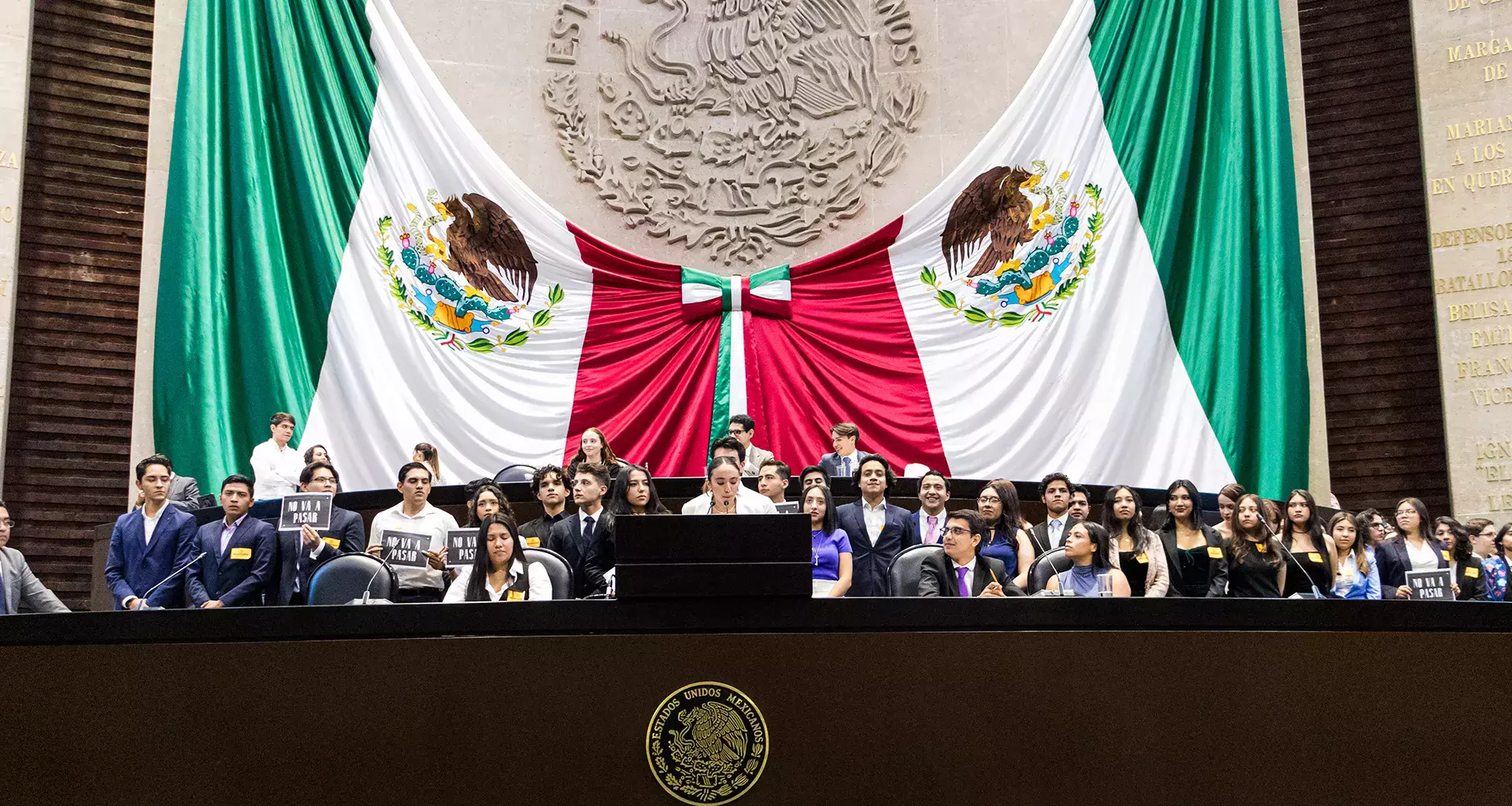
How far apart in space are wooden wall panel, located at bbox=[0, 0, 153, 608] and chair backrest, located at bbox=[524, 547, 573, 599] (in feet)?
17.2

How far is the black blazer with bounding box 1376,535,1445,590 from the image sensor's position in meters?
7.09

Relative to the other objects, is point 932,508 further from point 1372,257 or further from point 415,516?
point 1372,257

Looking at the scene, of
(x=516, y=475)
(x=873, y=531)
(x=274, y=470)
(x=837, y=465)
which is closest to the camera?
(x=873, y=531)

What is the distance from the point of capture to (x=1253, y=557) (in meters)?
6.32

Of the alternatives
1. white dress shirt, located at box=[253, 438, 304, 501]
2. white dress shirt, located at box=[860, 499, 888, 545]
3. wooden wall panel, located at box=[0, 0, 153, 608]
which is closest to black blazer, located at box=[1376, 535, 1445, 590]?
white dress shirt, located at box=[860, 499, 888, 545]

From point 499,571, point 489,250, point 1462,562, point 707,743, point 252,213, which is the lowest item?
point 707,743

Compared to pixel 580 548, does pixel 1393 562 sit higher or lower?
lower

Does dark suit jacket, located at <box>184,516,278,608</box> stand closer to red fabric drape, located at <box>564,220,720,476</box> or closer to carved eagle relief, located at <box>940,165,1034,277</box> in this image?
red fabric drape, located at <box>564,220,720,476</box>

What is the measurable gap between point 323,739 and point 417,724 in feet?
0.84

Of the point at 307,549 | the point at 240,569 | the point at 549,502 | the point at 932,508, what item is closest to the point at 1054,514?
the point at 932,508

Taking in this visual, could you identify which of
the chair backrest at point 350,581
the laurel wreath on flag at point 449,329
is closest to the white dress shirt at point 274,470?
the laurel wreath on flag at point 449,329

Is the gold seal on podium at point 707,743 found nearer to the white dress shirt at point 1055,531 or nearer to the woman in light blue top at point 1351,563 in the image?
the white dress shirt at point 1055,531

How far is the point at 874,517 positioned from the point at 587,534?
4.37ft

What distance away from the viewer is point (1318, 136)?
10641mm
